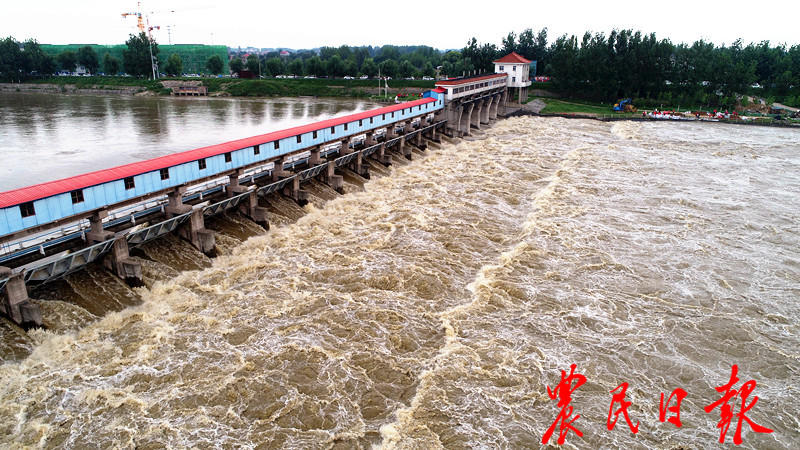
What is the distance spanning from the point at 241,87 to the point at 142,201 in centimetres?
9132

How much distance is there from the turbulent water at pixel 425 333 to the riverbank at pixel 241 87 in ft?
263

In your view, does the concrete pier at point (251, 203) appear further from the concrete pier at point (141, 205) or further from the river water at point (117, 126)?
the river water at point (117, 126)

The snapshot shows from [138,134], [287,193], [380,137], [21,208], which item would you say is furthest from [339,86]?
[21,208]

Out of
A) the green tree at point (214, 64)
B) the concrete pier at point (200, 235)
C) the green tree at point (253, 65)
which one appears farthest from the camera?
the green tree at point (253, 65)

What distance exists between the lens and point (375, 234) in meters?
22.7

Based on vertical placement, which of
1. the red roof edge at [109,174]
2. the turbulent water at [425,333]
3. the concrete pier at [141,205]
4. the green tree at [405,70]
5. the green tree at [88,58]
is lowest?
the turbulent water at [425,333]

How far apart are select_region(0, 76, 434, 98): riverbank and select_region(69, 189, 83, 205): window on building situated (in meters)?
87.1

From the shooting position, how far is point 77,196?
1598 centimetres

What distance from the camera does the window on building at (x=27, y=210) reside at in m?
14.6

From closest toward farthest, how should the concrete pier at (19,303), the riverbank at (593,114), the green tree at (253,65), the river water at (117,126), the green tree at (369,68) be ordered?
1. the concrete pier at (19,303)
2. the river water at (117,126)
3. the riverbank at (593,114)
4. the green tree at (369,68)
5. the green tree at (253,65)

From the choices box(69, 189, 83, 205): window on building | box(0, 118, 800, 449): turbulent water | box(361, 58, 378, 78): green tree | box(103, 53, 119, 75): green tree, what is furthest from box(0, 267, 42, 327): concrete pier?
box(103, 53, 119, 75): green tree

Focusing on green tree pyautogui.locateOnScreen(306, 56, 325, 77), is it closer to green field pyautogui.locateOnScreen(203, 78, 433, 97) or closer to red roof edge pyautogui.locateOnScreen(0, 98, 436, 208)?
green field pyautogui.locateOnScreen(203, 78, 433, 97)

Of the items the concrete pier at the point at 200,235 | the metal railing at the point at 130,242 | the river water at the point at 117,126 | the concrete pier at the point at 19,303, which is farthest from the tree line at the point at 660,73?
the concrete pier at the point at 19,303

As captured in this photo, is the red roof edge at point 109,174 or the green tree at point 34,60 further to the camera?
the green tree at point 34,60
